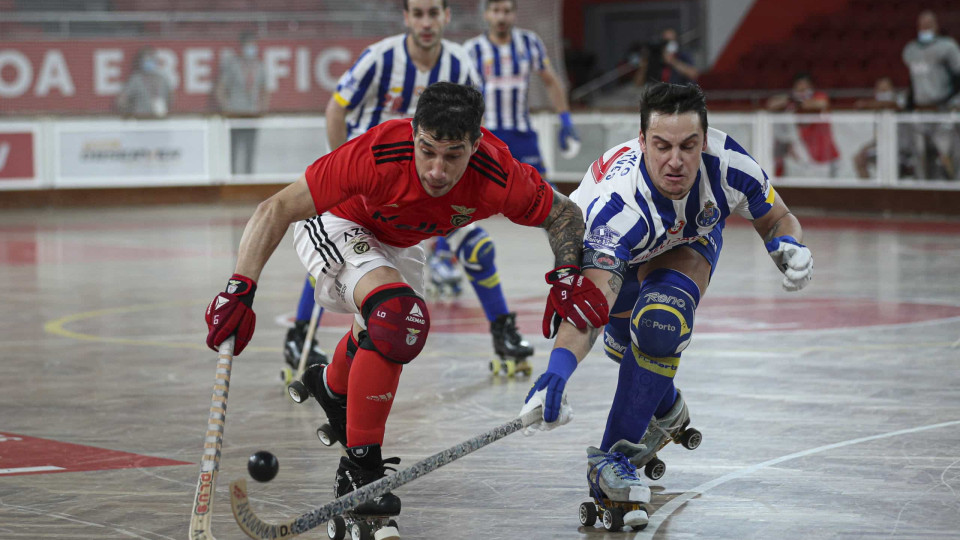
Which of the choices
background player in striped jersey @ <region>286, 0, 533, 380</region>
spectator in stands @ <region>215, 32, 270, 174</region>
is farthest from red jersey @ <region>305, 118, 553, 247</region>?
spectator in stands @ <region>215, 32, 270, 174</region>

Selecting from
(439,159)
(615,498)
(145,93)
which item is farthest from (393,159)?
(145,93)

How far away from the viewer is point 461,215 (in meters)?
3.93

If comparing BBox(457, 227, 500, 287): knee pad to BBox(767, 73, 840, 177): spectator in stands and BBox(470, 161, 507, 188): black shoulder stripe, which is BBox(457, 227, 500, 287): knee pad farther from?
BBox(767, 73, 840, 177): spectator in stands

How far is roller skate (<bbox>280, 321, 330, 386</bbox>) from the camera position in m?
6.11

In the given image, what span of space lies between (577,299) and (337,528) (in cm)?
95

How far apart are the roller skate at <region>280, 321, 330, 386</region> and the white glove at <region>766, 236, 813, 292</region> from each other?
2.63m

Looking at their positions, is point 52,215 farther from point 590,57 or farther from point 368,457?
point 368,457

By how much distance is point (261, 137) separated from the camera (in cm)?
1756

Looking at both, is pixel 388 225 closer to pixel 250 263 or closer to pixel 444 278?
pixel 250 263

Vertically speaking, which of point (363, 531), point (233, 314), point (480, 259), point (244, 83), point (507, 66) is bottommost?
point (363, 531)

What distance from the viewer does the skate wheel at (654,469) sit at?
4.32m

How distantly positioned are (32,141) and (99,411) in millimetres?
11812

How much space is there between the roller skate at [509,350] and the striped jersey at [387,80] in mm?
1121

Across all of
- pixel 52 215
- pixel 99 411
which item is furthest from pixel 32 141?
pixel 99 411
